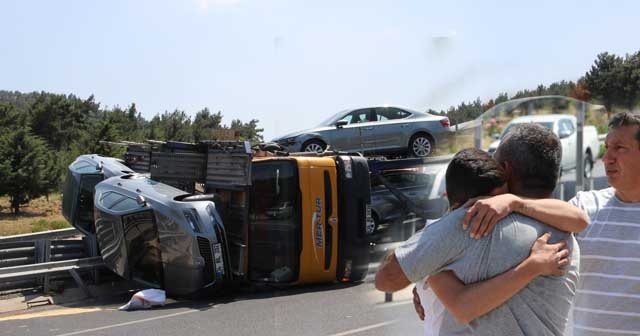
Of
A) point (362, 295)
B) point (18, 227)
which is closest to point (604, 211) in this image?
point (362, 295)

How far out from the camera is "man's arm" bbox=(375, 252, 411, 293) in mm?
1950

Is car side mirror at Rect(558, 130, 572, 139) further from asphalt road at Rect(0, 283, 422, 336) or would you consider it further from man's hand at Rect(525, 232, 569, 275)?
man's hand at Rect(525, 232, 569, 275)

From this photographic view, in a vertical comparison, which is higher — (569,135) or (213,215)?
(569,135)

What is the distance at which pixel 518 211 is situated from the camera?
6.43ft

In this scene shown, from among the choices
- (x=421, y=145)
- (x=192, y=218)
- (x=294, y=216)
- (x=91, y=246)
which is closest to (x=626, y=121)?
(x=192, y=218)

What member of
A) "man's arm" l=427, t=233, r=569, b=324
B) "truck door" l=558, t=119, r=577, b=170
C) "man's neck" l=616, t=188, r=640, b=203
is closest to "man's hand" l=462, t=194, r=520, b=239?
"man's arm" l=427, t=233, r=569, b=324

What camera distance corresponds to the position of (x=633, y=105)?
12.9 ft

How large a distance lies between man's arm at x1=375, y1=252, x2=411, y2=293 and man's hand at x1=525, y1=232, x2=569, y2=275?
1.17ft

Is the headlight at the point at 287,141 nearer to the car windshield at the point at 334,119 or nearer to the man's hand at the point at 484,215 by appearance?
the car windshield at the point at 334,119

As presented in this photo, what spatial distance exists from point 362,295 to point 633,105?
6122 mm

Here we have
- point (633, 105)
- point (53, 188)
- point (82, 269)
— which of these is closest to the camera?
point (633, 105)

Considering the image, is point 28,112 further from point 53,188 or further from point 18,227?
point 18,227

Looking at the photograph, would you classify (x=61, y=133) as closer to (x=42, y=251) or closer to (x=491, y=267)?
(x=42, y=251)

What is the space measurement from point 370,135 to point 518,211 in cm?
1059
